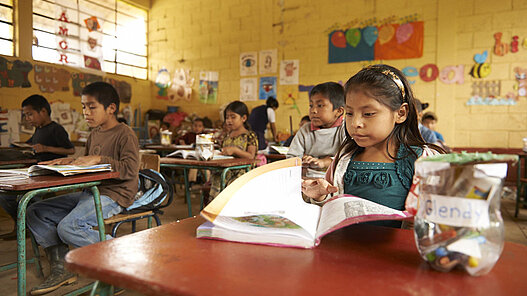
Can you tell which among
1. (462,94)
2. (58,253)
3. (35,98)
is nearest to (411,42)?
(462,94)

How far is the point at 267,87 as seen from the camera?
21.8 ft

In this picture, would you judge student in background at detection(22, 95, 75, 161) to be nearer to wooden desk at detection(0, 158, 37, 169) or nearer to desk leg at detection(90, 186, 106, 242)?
wooden desk at detection(0, 158, 37, 169)

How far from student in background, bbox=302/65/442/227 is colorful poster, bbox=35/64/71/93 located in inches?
241

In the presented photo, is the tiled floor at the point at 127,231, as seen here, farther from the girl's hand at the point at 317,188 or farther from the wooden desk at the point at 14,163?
the wooden desk at the point at 14,163

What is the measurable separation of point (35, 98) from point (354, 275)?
365 centimetres

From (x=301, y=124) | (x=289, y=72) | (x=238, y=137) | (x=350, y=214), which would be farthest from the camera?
(x=289, y=72)

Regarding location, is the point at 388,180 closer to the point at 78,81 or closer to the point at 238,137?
the point at 238,137

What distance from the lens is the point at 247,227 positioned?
617mm

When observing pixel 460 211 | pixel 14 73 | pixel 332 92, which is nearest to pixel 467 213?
pixel 460 211

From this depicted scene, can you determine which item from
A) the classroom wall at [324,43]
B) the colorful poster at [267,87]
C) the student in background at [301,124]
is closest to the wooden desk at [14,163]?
the student in background at [301,124]

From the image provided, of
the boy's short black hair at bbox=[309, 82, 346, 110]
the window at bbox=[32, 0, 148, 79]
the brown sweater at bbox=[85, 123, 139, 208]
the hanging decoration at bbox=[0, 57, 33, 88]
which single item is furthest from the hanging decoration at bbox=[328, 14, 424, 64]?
the hanging decoration at bbox=[0, 57, 33, 88]

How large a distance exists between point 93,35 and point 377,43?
5.08 meters

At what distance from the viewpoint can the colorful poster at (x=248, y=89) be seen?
678 cm

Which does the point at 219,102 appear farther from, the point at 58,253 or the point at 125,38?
the point at 58,253
